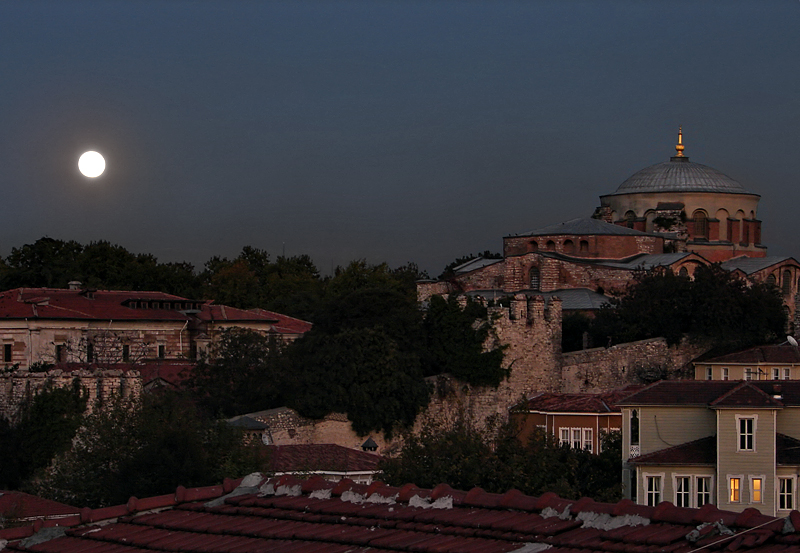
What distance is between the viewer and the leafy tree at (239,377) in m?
35.6

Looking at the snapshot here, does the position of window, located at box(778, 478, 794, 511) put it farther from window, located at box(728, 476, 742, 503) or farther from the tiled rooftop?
the tiled rooftop

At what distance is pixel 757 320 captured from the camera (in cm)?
3825

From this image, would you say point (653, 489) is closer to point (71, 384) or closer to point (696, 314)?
point (696, 314)

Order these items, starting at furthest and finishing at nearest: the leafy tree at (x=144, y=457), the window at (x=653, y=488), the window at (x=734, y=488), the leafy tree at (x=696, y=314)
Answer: the leafy tree at (x=696, y=314), the window at (x=653, y=488), the window at (x=734, y=488), the leafy tree at (x=144, y=457)

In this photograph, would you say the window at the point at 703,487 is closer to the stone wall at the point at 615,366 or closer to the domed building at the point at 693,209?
the stone wall at the point at 615,366

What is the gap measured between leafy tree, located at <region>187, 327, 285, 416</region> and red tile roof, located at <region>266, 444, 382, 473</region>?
364 cm

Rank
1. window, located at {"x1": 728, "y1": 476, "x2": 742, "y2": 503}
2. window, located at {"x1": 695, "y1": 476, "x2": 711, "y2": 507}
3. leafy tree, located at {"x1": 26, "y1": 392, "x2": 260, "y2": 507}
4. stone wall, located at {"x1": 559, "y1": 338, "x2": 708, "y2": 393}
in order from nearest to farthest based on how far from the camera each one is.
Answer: leafy tree, located at {"x1": 26, "y1": 392, "x2": 260, "y2": 507} < window, located at {"x1": 728, "y1": 476, "x2": 742, "y2": 503} < window, located at {"x1": 695, "y1": 476, "x2": 711, "y2": 507} < stone wall, located at {"x1": 559, "y1": 338, "x2": 708, "y2": 393}

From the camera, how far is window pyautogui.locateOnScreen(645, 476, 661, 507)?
Answer: 90.0ft

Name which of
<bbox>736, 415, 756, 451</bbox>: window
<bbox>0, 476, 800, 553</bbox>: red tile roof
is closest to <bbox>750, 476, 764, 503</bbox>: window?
<bbox>736, 415, 756, 451</bbox>: window

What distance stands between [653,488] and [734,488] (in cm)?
149

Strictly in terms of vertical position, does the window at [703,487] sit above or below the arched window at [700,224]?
below

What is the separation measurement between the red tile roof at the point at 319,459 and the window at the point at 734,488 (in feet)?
→ 22.4

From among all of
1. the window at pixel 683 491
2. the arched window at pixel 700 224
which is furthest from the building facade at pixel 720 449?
the arched window at pixel 700 224

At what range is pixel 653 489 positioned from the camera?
2748 cm
